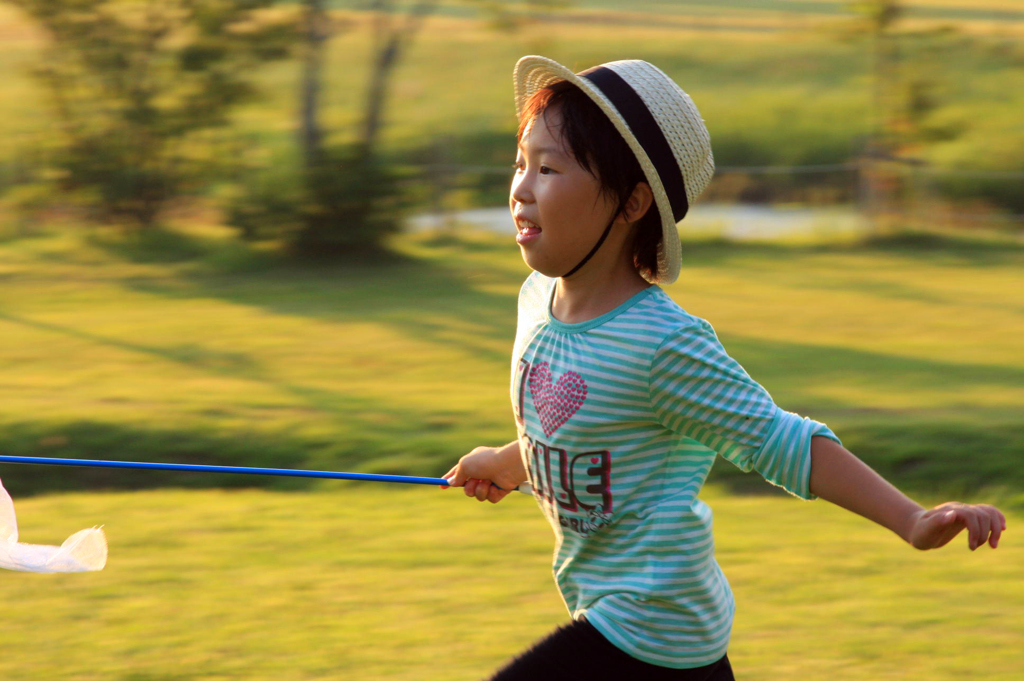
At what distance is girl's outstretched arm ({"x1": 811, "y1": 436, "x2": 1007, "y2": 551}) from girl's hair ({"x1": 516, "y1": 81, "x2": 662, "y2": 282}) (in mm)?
420

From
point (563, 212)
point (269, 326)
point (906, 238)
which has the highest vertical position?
point (563, 212)

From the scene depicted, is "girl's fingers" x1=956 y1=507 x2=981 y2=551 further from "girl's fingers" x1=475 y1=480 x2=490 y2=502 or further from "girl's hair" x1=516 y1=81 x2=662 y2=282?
"girl's fingers" x1=475 y1=480 x2=490 y2=502

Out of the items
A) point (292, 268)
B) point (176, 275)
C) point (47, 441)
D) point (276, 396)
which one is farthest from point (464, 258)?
point (47, 441)

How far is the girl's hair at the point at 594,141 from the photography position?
1.70 metres

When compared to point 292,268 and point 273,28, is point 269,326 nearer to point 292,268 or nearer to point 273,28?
point 292,268

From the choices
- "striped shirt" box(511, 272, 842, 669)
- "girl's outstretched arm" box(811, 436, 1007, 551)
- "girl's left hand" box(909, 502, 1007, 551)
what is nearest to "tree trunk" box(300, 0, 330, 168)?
"striped shirt" box(511, 272, 842, 669)

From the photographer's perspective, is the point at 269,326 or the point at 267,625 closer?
the point at 267,625

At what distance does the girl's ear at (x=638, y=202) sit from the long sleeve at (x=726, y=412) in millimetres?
213

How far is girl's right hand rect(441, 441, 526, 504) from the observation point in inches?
79.4

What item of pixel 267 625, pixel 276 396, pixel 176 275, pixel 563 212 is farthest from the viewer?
pixel 176 275

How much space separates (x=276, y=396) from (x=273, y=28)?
217 inches

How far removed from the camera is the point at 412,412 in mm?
4781

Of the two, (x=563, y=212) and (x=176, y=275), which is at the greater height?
(x=563, y=212)

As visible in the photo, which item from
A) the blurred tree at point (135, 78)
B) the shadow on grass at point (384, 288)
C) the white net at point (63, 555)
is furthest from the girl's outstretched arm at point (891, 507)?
the blurred tree at point (135, 78)
